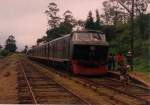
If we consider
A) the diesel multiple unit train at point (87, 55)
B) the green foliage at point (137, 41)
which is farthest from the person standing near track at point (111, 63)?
the diesel multiple unit train at point (87, 55)

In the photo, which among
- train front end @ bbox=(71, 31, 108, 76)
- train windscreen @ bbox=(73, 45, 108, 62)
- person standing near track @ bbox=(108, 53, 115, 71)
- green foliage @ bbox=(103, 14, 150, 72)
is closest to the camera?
train front end @ bbox=(71, 31, 108, 76)

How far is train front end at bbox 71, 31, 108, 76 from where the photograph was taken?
98.1 ft

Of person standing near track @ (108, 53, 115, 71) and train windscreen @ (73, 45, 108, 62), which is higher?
train windscreen @ (73, 45, 108, 62)

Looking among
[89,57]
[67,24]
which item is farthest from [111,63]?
[67,24]

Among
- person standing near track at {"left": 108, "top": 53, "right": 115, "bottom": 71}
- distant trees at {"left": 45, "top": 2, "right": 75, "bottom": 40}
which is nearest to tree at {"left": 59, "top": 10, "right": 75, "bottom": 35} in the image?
distant trees at {"left": 45, "top": 2, "right": 75, "bottom": 40}

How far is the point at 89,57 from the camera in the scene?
30219 millimetres

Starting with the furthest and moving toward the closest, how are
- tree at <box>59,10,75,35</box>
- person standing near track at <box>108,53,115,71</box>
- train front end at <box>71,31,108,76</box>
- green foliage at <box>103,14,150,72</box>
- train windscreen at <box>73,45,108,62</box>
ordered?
tree at <box>59,10,75,35</box>, green foliage at <box>103,14,150,72</box>, person standing near track at <box>108,53,115,71</box>, train windscreen at <box>73,45,108,62</box>, train front end at <box>71,31,108,76</box>

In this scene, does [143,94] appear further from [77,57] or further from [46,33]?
[46,33]

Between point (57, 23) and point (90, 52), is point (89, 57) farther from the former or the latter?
point (57, 23)

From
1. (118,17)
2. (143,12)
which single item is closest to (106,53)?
(143,12)

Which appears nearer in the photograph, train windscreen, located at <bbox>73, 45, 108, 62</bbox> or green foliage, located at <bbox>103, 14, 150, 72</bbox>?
train windscreen, located at <bbox>73, 45, 108, 62</bbox>

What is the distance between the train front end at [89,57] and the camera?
2989 cm

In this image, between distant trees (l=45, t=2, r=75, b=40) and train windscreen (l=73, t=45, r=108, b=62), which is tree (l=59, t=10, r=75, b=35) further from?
train windscreen (l=73, t=45, r=108, b=62)

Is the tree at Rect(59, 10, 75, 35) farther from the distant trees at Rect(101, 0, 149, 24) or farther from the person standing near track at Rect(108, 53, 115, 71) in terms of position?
the person standing near track at Rect(108, 53, 115, 71)
